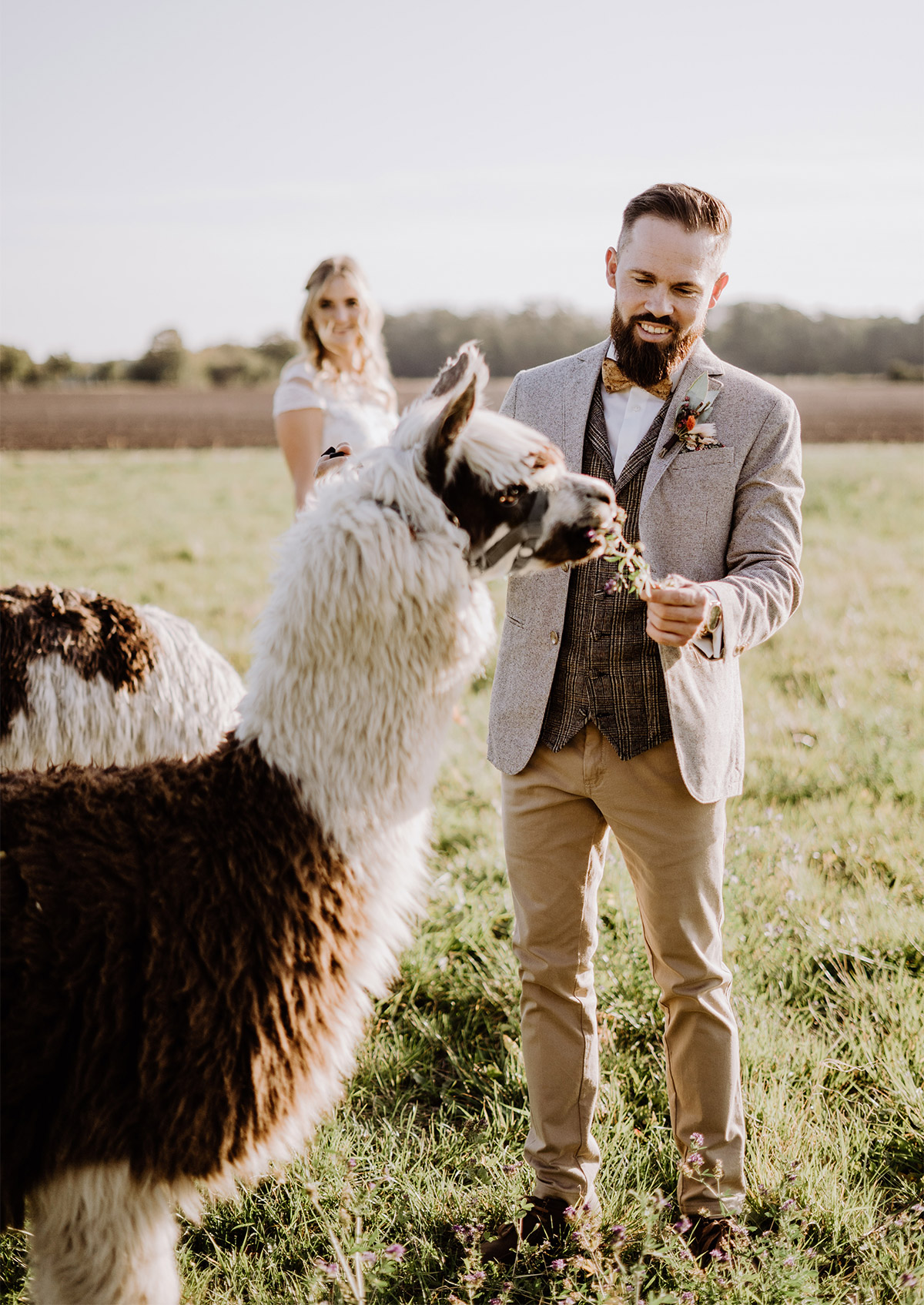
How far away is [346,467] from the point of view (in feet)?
6.60

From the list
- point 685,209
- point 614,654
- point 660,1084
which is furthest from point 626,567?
point 660,1084

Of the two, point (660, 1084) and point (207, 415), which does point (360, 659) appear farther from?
point (207, 415)

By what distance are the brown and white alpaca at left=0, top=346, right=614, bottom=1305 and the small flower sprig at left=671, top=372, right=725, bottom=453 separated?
0.34 metres

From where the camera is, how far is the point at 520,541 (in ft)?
6.29

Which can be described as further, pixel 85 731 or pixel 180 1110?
pixel 85 731

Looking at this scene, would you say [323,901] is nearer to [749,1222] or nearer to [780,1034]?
[749,1222]

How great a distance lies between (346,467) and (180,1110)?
133 centimetres

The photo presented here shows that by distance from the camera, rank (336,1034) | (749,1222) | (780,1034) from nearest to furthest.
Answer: (336,1034) < (749,1222) < (780,1034)

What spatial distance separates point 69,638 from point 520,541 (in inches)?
71.8

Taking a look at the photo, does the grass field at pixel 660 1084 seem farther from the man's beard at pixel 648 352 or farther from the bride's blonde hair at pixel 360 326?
the bride's blonde hair at pixel 360 326

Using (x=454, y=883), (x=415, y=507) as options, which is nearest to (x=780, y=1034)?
(x=454, y=883)

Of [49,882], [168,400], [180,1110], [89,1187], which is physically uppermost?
[168,400]

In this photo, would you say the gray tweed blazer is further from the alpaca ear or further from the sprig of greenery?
the alpaca ear

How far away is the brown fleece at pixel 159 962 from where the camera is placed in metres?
1.70
